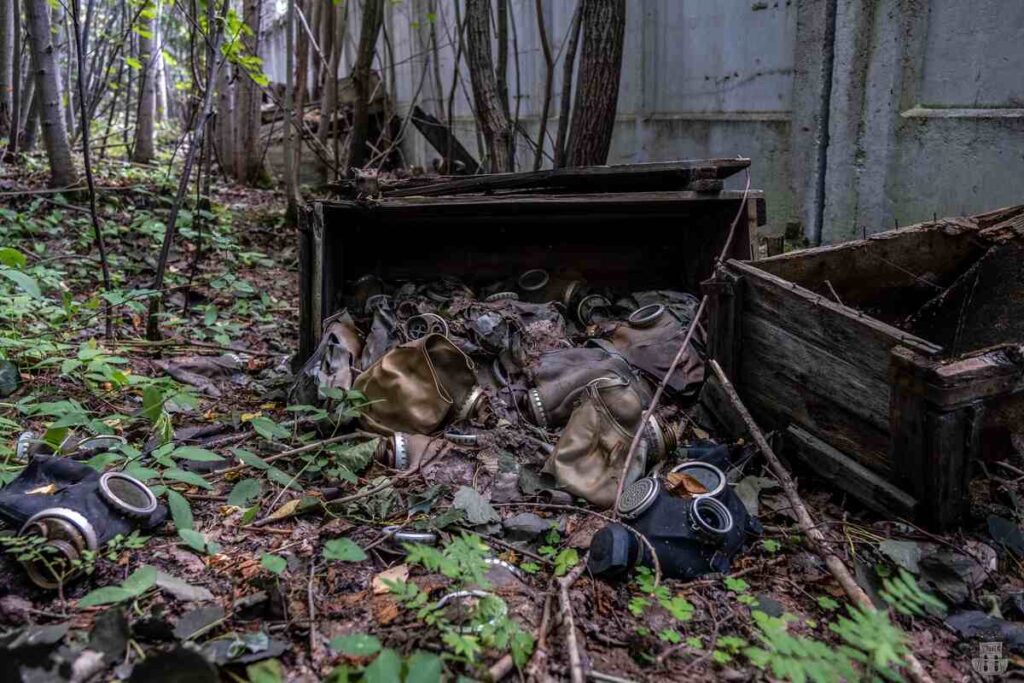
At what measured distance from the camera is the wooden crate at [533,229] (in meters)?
3.81

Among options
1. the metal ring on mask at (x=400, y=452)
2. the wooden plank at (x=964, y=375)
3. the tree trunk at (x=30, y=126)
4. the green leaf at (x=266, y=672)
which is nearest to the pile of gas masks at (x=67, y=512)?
the green leaf at (x=266, y=672)

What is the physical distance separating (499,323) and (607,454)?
3.59 ft

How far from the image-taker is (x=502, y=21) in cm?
683

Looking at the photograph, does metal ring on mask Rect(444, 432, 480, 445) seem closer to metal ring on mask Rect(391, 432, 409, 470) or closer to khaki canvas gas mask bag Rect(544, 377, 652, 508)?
metal ring on mask Rect(391, 432, 409, 470)

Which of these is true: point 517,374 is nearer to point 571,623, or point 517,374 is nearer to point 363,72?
point 571,623

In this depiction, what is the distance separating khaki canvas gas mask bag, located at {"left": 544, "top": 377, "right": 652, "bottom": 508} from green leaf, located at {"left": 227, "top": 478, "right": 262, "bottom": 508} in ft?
3.47

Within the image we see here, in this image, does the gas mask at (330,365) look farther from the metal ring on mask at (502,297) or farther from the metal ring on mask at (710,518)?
the metal ring on mask at (710,518)

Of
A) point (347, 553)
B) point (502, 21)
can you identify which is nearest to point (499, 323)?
point (347, 553)

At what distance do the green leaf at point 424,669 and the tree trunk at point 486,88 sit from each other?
492 cm

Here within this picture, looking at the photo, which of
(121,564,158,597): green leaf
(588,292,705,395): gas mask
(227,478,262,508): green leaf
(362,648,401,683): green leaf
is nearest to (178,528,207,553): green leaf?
(121,564,158,597): green leaf

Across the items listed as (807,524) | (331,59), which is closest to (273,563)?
(807,524)

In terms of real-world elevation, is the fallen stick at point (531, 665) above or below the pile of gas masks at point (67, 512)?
below

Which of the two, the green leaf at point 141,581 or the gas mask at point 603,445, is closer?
the green leaf at point 141,581

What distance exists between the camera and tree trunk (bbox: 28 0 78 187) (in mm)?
5672
